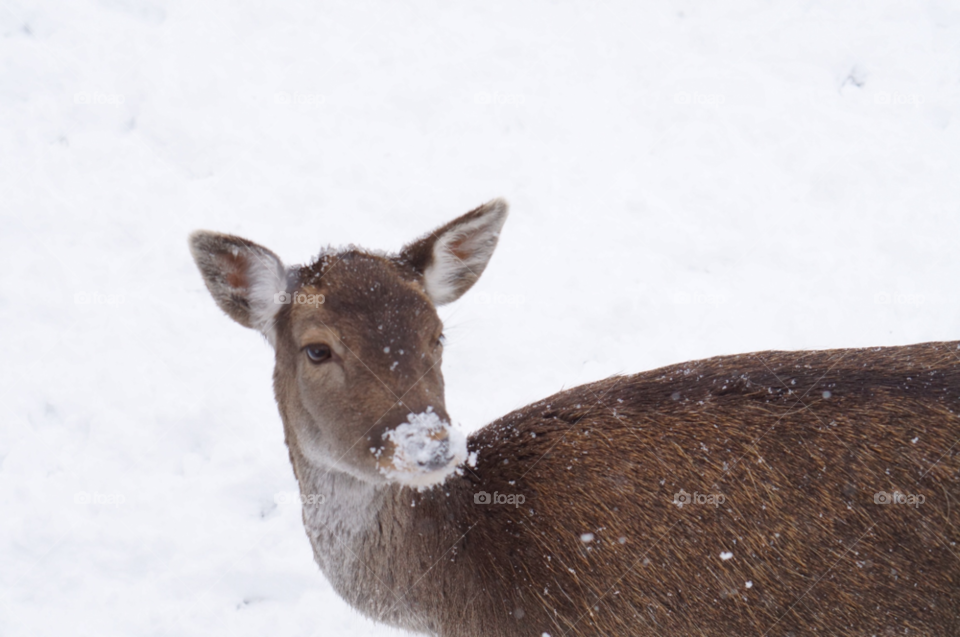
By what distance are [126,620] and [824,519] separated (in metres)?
4.39

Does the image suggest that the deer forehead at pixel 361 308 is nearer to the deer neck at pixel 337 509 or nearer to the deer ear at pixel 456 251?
the deer ear at pixel 456 251

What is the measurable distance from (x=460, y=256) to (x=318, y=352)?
1.04 metres

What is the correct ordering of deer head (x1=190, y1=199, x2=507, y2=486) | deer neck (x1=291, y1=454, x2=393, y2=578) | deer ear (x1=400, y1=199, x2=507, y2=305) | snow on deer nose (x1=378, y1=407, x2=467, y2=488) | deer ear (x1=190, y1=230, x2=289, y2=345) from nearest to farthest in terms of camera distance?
snow on deer nose (x1=378, y1=407, x2=467, y2=488), deer head (x1=190, y1=199, x2=507, y2=486), deer ear (x1=190, y1=230, x2=289, y2=345), deer neck (x1=291, y1=454, x2=393, y2=578), deer ear (x1=400, y1=199, x2=507, y2=305)

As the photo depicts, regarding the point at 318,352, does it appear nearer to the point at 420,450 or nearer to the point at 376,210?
the point at 420,450

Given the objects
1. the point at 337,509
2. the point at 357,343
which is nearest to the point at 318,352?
the point at 357,343

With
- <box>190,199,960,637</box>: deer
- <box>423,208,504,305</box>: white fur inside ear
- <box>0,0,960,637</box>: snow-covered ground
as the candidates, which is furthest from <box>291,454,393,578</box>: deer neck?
<box>0,0,960,637</box>: snow-covered ground

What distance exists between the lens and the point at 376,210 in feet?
23.7

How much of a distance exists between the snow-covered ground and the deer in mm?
1788

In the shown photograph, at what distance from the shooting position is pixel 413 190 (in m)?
7.44

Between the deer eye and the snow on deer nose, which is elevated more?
the deer eye

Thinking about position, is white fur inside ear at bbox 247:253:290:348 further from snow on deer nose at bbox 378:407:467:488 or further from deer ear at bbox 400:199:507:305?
snow on deer nose at bbox 378:407:467:488

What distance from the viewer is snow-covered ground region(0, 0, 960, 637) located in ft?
16.4

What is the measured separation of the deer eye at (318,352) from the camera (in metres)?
3.04

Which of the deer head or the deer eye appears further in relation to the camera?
the deer eye
